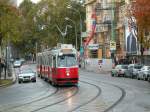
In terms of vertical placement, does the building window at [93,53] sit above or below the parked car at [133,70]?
above

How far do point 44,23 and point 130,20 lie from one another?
6437 cm

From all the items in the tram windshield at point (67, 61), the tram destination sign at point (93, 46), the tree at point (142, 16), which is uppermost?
the tree at point (142, 16)

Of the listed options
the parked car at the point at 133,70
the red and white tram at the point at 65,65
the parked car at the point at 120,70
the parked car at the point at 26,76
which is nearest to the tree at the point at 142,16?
the parked car at the point at 133,70

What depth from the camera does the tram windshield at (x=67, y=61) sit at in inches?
1625

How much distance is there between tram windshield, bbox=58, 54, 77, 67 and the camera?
41.3 metres

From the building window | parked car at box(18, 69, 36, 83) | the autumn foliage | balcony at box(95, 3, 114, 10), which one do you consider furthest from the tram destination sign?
parked car at box(18, 69, 36, 83)

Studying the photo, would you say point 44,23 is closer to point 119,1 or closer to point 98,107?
point 119,1

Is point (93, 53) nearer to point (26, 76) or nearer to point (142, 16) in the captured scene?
point (142, 16)

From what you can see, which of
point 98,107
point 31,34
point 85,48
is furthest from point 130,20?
point 31,34

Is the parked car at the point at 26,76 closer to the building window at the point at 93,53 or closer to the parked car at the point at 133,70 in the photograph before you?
the parked car at the point at 133,70

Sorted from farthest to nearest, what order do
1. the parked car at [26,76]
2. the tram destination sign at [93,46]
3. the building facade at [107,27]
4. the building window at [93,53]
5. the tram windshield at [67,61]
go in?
the building window at [93,53] < the tram destination sign at [93,46] < the building facade at [107,27] < the parked car at [26,76] < the tram windshield at [67,61]

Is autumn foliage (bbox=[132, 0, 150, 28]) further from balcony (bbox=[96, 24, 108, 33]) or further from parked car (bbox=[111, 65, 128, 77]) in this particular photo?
balcony (bbox=[96, 24, 108, 33])

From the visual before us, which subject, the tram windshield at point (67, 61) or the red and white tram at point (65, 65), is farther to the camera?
the tram windshield at point (67, 61)

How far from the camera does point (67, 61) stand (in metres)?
41.4
